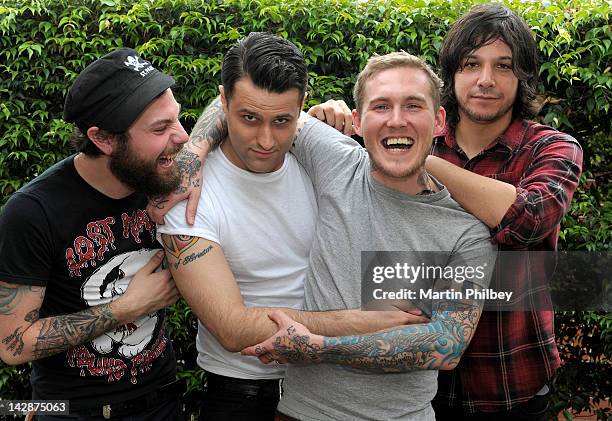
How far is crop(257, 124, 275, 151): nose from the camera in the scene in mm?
2893

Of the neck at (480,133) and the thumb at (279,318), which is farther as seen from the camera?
the neck at (480,133)

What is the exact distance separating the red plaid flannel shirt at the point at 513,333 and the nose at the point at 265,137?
865mm

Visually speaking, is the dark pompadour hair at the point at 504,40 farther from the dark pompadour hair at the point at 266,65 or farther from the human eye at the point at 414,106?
the dark pompadour hair at the point at 266,65

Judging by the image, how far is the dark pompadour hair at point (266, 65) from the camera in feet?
9.38

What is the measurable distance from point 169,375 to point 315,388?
29.9 inches

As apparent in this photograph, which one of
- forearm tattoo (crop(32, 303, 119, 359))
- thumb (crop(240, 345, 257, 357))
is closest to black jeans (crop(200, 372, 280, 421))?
thumb (crop(240, 345, 257, 357))

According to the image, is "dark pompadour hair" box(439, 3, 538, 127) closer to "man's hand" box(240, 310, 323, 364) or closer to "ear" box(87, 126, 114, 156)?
"man's hand" box(240, 310, 323, 364)

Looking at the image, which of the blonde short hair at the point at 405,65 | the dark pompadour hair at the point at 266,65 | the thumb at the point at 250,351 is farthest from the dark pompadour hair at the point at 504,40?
the thumb at the point at 250,351

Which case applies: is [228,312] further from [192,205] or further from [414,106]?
[414,106]

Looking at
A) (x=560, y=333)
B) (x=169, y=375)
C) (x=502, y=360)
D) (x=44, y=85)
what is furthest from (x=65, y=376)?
(x=560, y=333)

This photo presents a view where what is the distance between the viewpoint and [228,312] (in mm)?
2738

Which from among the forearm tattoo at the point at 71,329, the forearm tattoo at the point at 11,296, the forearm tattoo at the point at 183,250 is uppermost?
the forearm tattoo at the point at 183,250

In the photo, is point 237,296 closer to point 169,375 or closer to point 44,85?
point 169,375

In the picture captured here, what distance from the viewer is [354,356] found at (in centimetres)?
264
